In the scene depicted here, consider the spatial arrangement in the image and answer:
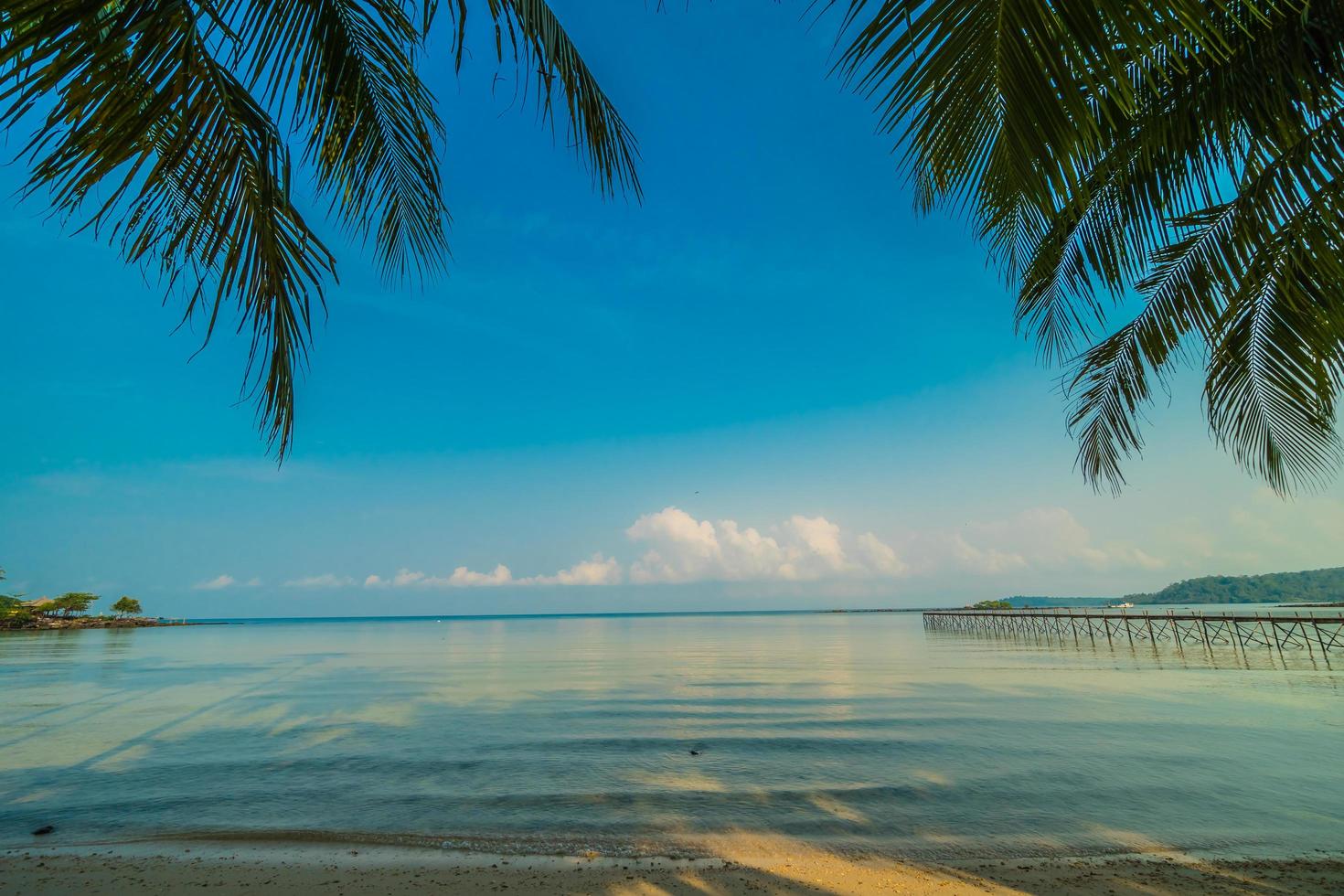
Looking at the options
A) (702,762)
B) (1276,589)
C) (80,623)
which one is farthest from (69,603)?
(1276,589)

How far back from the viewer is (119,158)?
181cm

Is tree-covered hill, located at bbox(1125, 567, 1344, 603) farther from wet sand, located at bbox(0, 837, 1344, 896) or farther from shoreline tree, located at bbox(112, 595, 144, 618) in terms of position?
shoreline tree, located at bbox(112, 595, 144, 618)

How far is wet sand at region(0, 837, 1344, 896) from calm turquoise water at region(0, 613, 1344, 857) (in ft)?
1.70

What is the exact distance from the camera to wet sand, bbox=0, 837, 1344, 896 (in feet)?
18.3

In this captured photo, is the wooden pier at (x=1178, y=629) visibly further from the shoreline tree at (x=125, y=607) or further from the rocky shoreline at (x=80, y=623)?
the shoreline tree at (x=125, y=607)

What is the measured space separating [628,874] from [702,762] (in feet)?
15.6

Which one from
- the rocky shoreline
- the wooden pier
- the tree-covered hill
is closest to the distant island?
the tree-covered hill

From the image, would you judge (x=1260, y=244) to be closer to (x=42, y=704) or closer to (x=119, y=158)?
(x=119, y=158)

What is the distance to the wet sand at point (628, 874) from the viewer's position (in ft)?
18.3

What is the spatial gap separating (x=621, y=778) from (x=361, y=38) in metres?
9.54

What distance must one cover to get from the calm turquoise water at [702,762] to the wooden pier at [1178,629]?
42.3 ft

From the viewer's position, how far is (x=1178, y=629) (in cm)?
4197

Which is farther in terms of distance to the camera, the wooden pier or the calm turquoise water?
the wooden pier

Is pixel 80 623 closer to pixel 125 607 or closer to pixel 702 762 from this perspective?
pixel 125 607
